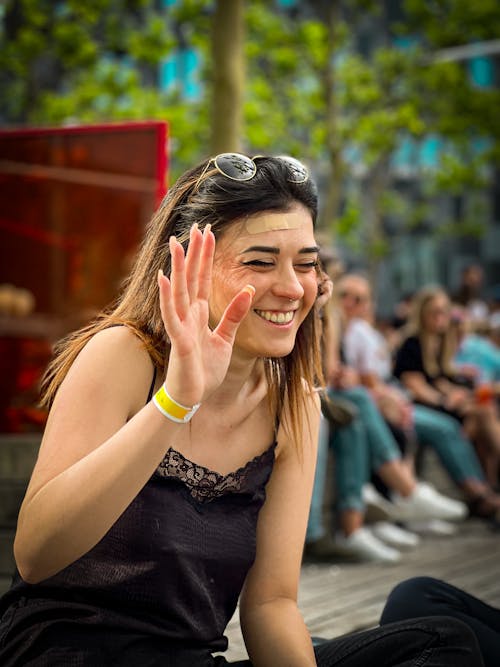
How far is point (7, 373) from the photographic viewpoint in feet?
22.3

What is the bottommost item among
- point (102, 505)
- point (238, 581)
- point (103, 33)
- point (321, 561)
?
point (321, 561)

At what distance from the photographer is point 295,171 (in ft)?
7.82

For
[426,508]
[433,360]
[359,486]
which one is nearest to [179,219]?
[359,486]

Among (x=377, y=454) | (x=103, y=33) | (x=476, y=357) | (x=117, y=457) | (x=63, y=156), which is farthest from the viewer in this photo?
→ (x=103, y=33)

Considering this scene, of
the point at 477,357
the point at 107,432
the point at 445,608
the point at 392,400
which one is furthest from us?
the point at 477,357

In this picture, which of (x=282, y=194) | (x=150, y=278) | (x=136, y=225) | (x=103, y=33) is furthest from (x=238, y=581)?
(x=103, y=33)

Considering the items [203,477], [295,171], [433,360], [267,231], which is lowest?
[433,360]

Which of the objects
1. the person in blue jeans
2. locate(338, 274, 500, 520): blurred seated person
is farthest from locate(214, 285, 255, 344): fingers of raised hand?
locate(338, 274, 500, 520): blurred seated person

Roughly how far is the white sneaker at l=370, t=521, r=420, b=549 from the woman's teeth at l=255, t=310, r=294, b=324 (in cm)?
486

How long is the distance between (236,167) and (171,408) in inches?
24.2

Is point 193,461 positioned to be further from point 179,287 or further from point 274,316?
point 179,287

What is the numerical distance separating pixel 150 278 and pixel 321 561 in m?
4.35

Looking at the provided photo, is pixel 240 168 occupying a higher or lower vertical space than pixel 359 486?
higher

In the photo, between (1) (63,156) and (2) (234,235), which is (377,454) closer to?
(1) (63,156)
